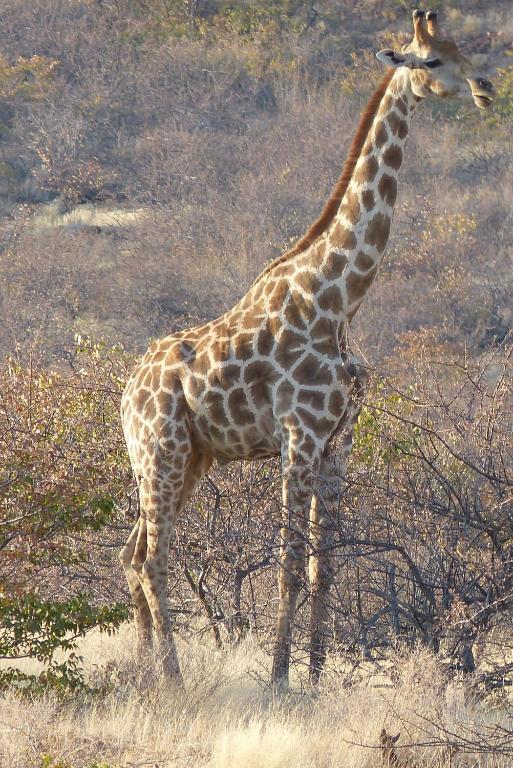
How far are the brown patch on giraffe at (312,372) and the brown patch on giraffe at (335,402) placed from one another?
0.08 m

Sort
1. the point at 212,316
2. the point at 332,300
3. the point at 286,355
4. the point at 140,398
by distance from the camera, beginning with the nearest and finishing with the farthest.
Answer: the point at 286,355 → the point at 332,300 → the point at 140,398 → the point at 212,316

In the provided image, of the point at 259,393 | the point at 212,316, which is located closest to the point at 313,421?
the point at 259,393

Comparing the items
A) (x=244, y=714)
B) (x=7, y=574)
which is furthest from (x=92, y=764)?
(x=7, y=574)

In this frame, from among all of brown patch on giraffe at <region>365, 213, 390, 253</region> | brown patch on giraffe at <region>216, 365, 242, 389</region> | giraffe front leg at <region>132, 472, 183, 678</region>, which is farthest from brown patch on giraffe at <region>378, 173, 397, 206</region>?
giraffe front leg at <region>132, 472, 183, 678</region>

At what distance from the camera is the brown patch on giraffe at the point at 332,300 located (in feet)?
24.6

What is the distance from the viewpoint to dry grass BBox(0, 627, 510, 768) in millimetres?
5770

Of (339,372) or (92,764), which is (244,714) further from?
(339,372)

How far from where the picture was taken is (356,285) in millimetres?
7617

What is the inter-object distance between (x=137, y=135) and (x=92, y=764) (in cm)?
3330

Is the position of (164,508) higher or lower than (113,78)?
lower

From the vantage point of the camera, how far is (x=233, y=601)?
352 inches

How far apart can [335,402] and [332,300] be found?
62 centimetres

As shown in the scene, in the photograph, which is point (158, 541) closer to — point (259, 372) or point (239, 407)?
point (239, 407)

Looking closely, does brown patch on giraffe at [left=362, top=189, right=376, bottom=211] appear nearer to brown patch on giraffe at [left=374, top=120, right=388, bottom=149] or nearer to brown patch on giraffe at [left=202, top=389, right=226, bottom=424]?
brown patch on giraffe at [left=374, top=120, right=388, bottom=149]
